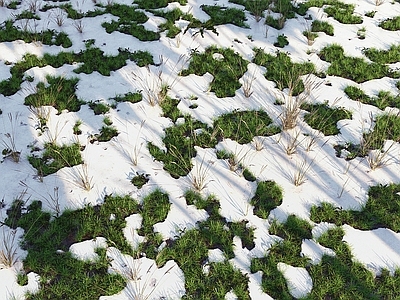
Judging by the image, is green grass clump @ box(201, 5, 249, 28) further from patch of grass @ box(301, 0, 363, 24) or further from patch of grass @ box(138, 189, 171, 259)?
patch of grass @ box(138, 189, 171, 259)

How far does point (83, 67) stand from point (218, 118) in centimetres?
266

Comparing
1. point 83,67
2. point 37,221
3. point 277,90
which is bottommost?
point 37,221

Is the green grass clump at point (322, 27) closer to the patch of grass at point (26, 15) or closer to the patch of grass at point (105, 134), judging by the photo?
the patch of grass at point (105, 134)

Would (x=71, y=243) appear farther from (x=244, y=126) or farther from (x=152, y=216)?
(x=244, y=126)

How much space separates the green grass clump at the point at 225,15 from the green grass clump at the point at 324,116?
9.31 feet

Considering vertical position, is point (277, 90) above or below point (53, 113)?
above

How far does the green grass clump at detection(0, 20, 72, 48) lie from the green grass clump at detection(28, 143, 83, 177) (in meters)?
2.79

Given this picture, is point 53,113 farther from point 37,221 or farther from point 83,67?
point 37,221

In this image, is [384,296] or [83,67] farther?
[83,67]

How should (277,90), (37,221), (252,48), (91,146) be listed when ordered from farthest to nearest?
(252,48)
(277,90)
(91,146)
(37,221)

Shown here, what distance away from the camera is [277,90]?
21.4 feet

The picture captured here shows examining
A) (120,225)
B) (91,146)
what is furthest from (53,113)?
(120,225)

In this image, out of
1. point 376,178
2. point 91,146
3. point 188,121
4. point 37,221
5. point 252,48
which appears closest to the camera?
point 37,221

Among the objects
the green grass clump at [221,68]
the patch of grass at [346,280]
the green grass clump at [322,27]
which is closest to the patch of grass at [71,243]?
the patch of grass at [346,280]
